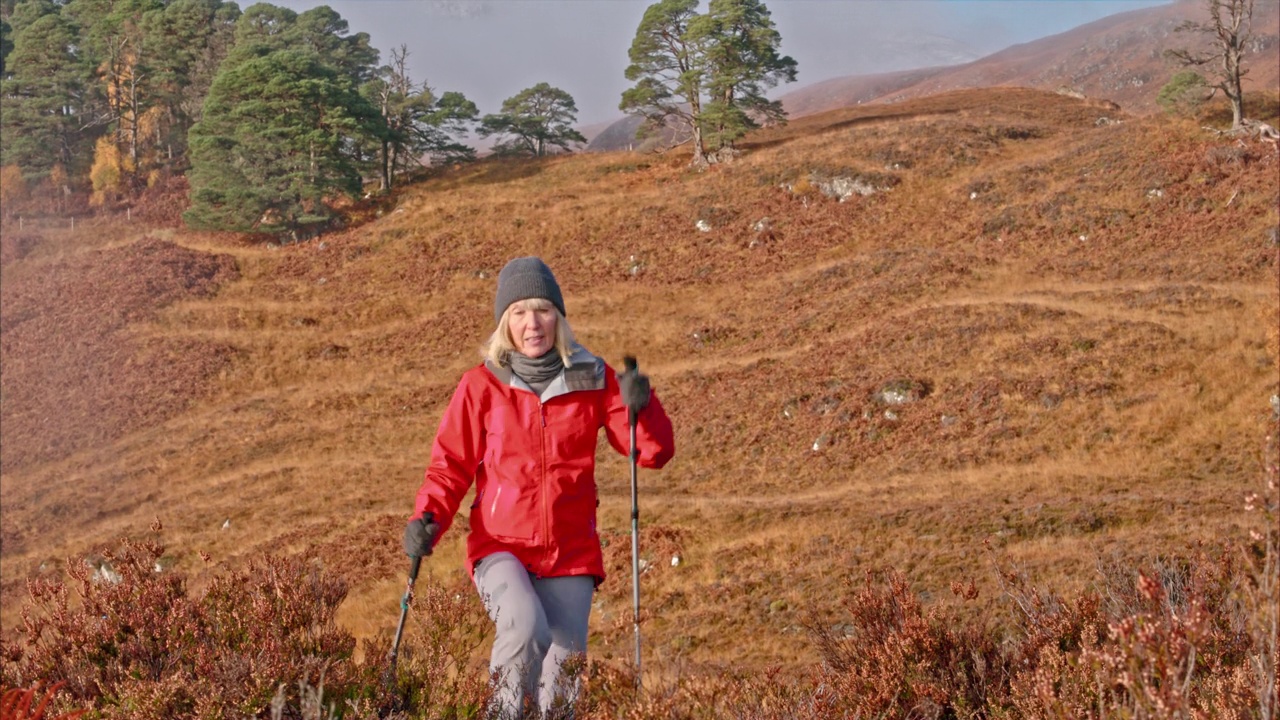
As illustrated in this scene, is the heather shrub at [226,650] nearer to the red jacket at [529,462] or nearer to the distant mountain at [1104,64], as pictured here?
the red jacket at [529,462]

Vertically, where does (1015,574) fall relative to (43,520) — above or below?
above

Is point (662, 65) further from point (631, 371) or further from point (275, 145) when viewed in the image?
point (631, 371)

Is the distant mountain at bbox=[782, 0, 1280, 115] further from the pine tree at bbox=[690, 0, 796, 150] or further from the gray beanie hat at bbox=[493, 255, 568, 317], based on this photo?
the gray beanie hat at bbox=[493, 255, 568, 317]

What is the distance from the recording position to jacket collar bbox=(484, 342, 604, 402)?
3.92 meters

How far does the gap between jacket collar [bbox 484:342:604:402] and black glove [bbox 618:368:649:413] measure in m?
0.13

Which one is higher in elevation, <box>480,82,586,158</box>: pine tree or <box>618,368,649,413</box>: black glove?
<box>480,82,586,158</box>: pine tree

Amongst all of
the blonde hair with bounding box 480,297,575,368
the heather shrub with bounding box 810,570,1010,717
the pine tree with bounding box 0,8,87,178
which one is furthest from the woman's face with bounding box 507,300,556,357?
the pine tree with bounding box 0,8,87,178

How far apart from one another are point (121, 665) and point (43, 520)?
20951 millimetres

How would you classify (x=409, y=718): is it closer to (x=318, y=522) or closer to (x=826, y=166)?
(x=318, y=522)

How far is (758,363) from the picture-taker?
2195 cm

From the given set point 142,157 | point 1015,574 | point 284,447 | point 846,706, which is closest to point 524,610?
point 846,706

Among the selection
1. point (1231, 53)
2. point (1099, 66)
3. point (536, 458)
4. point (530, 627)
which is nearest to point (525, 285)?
point (536, 458)

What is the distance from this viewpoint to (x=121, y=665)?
11.6ft

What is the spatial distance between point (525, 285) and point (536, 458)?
0.81 metres
